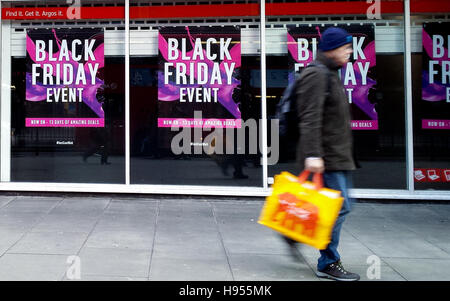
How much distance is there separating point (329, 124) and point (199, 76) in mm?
4062

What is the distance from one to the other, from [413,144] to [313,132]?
4.30 m

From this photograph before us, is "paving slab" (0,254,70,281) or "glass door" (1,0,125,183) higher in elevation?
"glass door" (1,0,125,183)

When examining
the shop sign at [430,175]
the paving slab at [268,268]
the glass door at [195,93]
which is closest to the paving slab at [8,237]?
the paving slab at [268,268]

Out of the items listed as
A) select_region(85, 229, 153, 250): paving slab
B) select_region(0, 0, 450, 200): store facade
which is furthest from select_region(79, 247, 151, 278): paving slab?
select_region(0, 0, 450, 200): store facade

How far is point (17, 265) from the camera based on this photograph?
4.11 metres

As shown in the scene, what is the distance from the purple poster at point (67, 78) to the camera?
24.8 ft

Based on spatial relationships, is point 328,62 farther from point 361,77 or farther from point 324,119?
point 361,77

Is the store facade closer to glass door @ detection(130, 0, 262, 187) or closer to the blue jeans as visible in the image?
glass door @ detection(130, 0, 262, 187)

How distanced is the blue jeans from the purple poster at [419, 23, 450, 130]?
4.14 metres

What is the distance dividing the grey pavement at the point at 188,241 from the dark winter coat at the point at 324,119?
3.55 ft

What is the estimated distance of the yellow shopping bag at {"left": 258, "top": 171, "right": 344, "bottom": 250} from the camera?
3.40 metres

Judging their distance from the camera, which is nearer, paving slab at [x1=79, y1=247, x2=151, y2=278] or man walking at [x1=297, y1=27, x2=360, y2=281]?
man walking at [x1=297, y1=27, x2=360, y2=281]

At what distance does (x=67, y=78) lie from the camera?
7.57 meters
